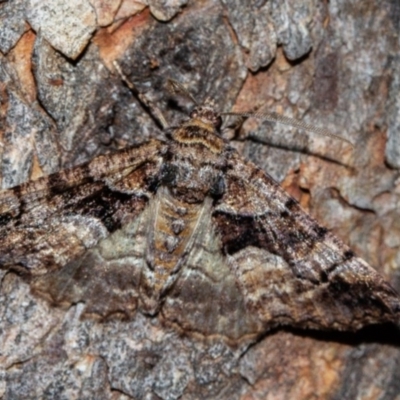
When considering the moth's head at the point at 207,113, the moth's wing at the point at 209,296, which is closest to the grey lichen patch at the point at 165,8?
the moth's head at the point at 207,113

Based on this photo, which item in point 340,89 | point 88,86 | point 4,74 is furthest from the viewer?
point 340,89

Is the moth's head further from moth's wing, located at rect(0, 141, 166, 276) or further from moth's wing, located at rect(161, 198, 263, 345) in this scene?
moth's wing, located at rect(161, 198, 263, 345)

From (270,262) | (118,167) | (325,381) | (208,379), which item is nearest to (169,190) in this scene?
(118,167)

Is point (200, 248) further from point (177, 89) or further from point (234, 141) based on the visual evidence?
point (177, 89)

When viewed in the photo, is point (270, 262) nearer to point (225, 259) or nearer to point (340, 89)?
point (225, 259)

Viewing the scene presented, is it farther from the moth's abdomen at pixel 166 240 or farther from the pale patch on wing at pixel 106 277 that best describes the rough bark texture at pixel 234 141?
the moth's abdomen at pixel 166 240

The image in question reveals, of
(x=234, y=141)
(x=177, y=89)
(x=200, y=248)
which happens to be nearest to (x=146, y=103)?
(x=177, y=89)

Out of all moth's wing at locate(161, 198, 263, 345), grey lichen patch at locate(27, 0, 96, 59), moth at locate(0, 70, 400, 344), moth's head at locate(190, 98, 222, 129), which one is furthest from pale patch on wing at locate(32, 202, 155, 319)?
grey lichen patch at locate(27, 0, 96, 59)
